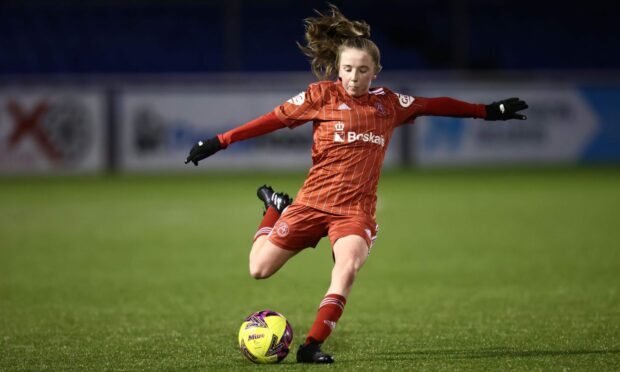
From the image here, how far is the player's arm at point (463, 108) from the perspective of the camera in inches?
243

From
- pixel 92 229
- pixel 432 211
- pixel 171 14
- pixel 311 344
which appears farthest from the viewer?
pixel 171 14

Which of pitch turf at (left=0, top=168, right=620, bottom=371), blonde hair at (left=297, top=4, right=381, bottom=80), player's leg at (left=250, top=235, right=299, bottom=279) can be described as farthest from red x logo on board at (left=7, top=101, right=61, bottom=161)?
player's leg at (left=250, top=235, right=299, bottom=279)

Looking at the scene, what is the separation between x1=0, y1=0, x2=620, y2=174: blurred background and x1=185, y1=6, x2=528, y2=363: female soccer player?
15.0 m

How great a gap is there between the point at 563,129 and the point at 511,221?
878 centimetres

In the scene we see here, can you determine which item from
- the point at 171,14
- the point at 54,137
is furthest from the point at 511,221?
the point at 171,14

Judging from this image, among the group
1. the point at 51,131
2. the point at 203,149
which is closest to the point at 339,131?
the point at 203,149

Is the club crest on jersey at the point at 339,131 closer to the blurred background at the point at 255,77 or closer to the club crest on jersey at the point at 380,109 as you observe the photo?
the club crest on jersey at the point at 380,109

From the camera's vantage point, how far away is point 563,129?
71.9 ft

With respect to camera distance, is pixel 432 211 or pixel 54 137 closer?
pixel 432 211

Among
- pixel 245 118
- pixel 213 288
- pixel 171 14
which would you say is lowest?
pixel 213 288

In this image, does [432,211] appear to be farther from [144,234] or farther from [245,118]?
[245,118]

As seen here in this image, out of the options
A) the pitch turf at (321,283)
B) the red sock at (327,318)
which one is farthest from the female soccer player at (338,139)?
the pitch turf at (321,283)

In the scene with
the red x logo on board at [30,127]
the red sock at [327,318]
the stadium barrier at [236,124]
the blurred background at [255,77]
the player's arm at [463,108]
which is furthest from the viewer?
the blurred background at [255,77]

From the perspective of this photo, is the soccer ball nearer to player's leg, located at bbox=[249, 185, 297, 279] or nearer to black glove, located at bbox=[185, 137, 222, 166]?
player's leg, located at bbox=[249, 185, 297, 279]
